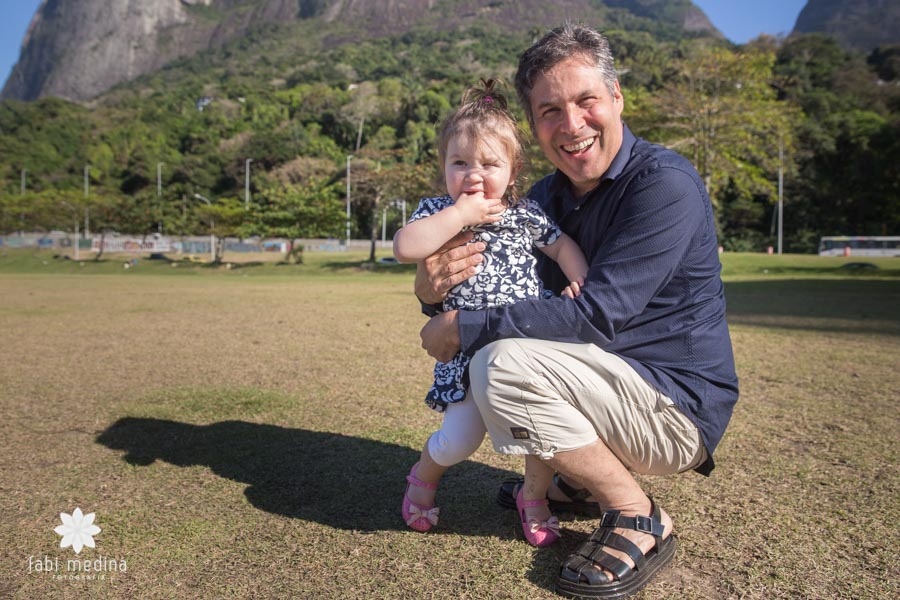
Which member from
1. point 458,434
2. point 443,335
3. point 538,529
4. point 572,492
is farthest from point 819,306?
point 443,335

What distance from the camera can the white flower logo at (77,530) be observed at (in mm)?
2209

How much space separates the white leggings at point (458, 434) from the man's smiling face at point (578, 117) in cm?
90

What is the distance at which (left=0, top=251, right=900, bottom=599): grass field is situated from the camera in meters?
2.00

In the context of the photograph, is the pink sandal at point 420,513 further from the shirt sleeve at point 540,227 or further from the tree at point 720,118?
the tree at point 720,118

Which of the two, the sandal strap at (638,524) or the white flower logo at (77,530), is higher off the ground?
the sandal strap at (638,524)

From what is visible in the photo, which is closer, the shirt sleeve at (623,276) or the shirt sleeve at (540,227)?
the shirt sleeve at (623,276)

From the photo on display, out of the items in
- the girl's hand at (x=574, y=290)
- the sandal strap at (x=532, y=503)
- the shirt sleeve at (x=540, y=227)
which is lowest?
the sandal strap at (x=532, y=503)

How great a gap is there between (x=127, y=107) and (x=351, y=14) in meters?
113

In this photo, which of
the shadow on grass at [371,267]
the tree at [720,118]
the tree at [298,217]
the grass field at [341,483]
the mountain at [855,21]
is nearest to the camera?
the grass field at [341,483]

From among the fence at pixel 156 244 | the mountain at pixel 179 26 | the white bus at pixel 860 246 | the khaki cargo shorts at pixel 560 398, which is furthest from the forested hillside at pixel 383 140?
the mountain at pixel 179 26

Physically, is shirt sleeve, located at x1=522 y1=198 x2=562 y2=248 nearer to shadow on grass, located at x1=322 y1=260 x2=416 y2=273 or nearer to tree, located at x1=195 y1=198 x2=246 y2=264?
shadow on grass, located at x1=322 y1=260 x2=416 y2=273

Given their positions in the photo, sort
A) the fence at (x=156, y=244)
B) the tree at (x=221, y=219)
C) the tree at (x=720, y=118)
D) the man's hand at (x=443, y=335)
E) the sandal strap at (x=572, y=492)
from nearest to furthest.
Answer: the man's hand at (x=443, y=335), the sandal strap at (x=572, y=492), the tree at (x=720, y=118), the tree at (x=221, y=219), the fence at (x=156, y=244)

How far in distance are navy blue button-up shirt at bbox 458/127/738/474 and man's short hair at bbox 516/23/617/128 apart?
0.30 metres

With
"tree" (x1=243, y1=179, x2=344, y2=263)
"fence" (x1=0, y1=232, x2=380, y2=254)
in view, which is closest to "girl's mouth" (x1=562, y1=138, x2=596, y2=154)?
"tree" (x1=243, y1=179, x2=344, y2=263)
